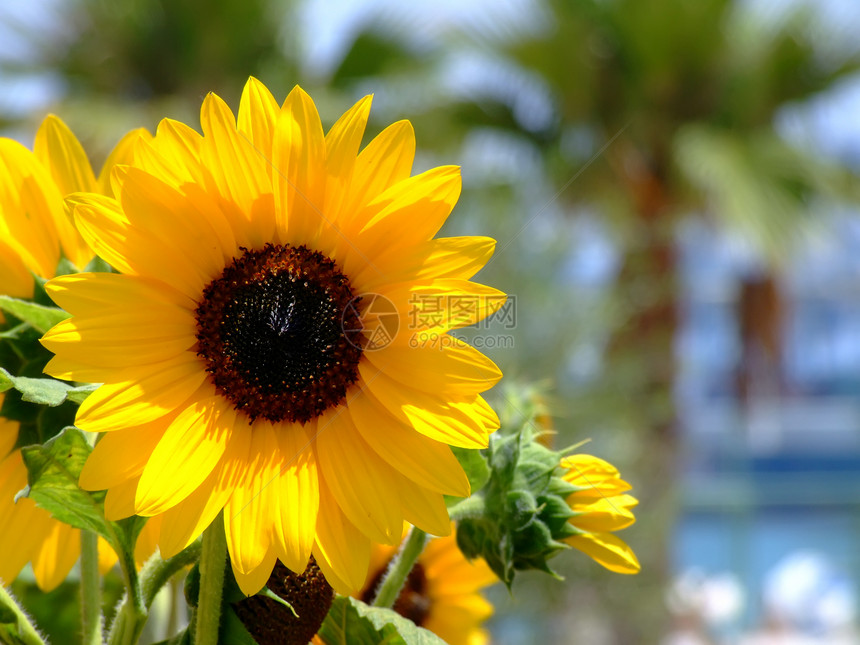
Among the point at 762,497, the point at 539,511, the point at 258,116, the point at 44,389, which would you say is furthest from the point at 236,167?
the point at 762,497

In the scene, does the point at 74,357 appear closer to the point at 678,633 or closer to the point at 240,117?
the point at 240,117

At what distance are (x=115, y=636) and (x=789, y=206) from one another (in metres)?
4.71

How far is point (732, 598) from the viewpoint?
4.31 metres

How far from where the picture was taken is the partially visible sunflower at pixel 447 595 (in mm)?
727

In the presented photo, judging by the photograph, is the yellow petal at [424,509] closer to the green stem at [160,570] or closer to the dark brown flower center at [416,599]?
the green stem at [160,570]

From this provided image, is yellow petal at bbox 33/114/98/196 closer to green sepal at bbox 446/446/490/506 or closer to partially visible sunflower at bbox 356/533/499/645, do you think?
green sepal at bbox 446/446/490/506

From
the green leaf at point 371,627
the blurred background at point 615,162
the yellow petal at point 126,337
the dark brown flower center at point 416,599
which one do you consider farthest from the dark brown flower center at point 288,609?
the blurred background at point 615,162

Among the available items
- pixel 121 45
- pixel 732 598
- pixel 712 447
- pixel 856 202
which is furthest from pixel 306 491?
pixel 712 447

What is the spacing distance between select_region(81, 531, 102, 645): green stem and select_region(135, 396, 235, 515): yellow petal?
0.27 ft

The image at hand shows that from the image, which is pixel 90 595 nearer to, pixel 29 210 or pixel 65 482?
pixel 65 482

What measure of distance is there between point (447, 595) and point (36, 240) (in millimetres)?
409

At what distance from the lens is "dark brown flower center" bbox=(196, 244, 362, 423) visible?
0.51 metres

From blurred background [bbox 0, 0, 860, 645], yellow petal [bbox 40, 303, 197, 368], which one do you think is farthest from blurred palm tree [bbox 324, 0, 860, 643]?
yellow petal [bbox 40, 303, 197, 368]

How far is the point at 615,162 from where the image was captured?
204 inches
